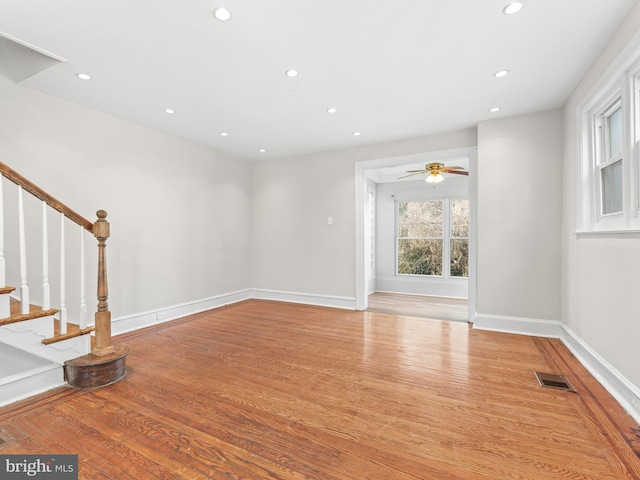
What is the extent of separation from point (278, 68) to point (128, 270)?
10.1 feet

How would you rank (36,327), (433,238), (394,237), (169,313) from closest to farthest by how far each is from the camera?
(36,327), (169,313), (433,238), (394,237)

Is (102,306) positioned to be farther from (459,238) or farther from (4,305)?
(459,238)

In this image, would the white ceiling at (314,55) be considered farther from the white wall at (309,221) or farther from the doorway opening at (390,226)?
the white wall at (309,221)

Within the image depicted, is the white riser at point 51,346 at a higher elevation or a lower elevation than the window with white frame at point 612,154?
lower

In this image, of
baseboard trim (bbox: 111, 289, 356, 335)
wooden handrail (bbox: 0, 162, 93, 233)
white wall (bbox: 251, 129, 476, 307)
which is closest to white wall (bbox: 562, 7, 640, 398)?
white wall (bbox: 251, 129, 476, 307)

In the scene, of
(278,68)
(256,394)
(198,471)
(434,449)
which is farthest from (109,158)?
(434,449)

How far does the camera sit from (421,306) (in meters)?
5.33

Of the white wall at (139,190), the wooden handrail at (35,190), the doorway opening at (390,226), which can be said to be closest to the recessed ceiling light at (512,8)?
the doorway opening at (390,226)

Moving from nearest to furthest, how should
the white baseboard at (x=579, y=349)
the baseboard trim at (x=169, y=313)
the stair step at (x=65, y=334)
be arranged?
1. the white baseboard at (x=579, y=349)
2. the stair step at (x=65, y=334)
3. the baseboard trim at (x=169, y=313)

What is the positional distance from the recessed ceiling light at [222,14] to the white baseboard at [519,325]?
4149mm

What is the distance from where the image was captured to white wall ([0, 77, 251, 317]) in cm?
311

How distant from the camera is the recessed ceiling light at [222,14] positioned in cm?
197

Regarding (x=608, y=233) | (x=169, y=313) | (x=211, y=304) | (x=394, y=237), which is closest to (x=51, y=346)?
(x=169, y=313)

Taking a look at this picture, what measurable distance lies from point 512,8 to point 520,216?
2477 millimetres
